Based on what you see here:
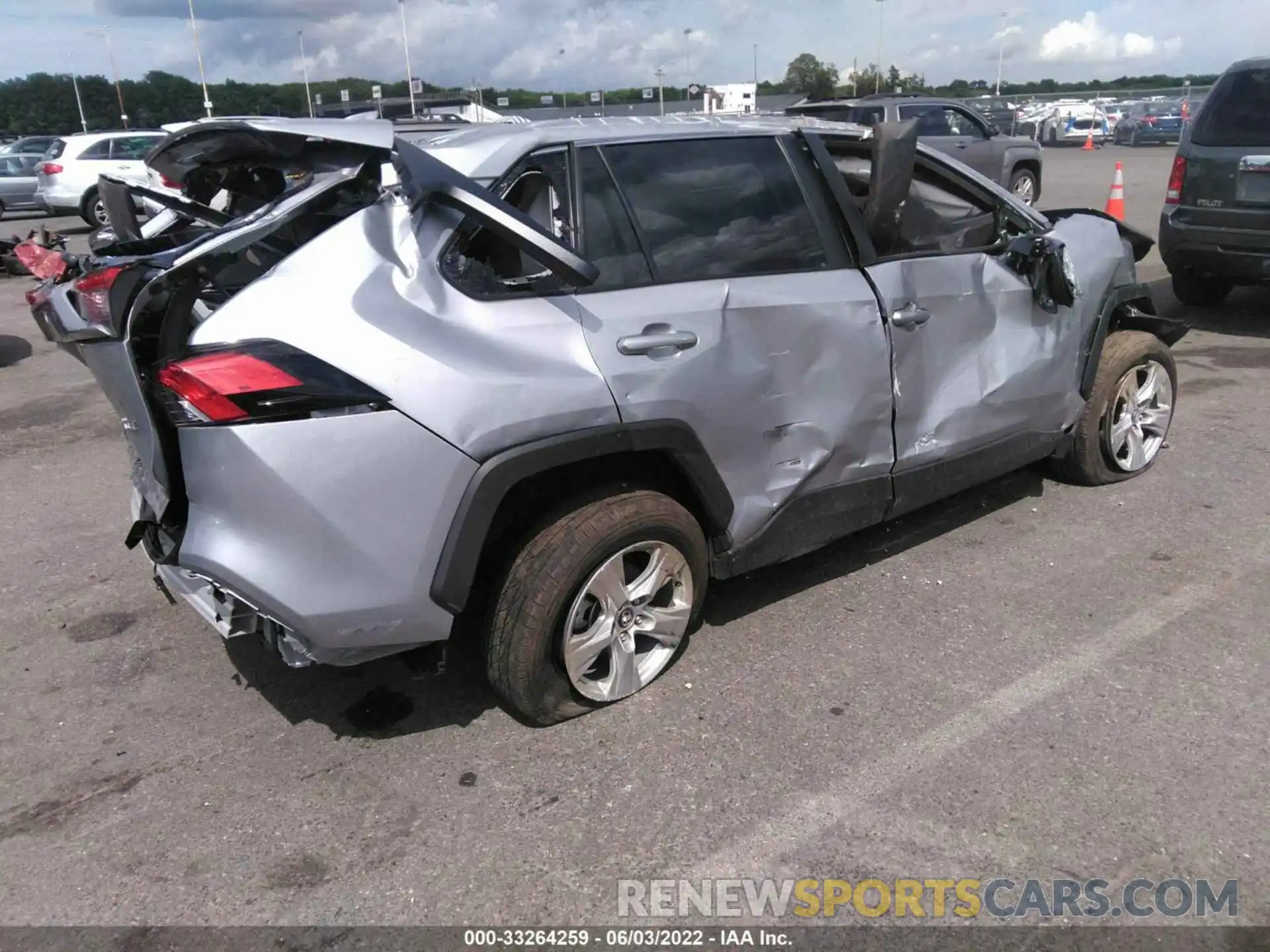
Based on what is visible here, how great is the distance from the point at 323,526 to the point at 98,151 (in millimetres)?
19223

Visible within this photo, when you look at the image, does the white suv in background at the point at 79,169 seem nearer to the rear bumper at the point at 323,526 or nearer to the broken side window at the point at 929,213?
the broken side window at the point at 929,213

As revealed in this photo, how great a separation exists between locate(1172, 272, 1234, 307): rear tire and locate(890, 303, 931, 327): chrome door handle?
5999 mm

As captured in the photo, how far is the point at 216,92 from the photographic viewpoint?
185 ft

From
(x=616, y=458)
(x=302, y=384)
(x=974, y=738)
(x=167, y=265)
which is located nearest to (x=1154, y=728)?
(x=974, y=738)

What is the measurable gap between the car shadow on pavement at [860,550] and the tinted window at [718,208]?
1.32 meters

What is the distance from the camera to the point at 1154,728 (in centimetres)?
302

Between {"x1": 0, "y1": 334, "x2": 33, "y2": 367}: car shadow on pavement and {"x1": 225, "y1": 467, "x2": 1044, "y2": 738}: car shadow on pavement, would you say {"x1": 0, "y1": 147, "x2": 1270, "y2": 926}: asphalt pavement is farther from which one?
{"x1": 0, "y1": 334, "x2": 33, "y2": 367}: car shadow on pavement

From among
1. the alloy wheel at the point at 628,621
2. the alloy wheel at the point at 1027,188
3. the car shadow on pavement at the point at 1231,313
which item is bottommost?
the car shadow on pavement at the point at 1231,313

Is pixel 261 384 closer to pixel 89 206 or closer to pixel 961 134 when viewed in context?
pixel 961 134

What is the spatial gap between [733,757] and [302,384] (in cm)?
164

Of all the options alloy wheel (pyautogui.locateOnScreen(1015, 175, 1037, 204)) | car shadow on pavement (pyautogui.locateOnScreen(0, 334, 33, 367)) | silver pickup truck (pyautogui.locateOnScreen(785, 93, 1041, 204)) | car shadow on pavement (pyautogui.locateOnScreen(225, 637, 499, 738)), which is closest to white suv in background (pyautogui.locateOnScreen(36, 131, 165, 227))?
car shadow on pavement (pyautogui.locateOnScreen(0, 334, 33, 367))

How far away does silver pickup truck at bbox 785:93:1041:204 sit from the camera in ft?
48.9

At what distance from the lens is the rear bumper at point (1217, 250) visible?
23.5 ft

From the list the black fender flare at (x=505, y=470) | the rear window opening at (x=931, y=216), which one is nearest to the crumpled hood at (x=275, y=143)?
the black fender flare at (x=505, y=470)
